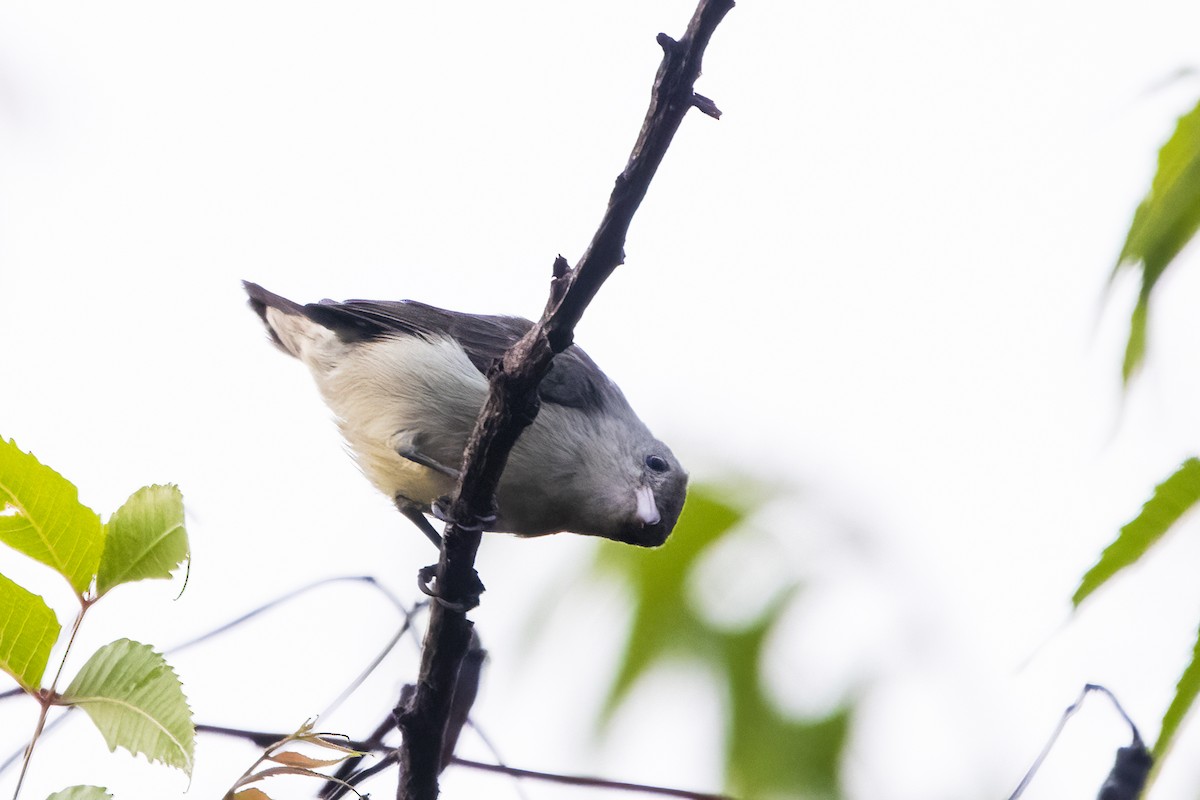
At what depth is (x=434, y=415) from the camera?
13.4ft

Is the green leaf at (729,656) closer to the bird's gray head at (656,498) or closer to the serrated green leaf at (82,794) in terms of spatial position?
the bird's gray head at (656,498)

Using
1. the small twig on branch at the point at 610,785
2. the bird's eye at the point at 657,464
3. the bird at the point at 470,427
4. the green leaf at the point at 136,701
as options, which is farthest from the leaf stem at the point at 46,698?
the bird's eye at the point at 657,464

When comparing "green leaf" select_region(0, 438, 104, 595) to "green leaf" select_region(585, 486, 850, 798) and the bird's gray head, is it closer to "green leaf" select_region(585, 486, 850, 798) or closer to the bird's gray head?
"green leaf" select_region(585, 486, 850, 798)

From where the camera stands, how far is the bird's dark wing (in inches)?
171

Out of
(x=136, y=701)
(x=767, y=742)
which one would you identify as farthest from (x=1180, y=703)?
(x=136, y=701)

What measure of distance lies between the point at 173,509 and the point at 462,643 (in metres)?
1.30

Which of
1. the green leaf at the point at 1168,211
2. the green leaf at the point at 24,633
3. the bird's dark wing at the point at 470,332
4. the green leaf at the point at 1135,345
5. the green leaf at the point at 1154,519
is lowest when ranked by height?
the bird's dark wing at the point at 470,332

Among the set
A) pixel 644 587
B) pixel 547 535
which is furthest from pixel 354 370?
pixel 644 587

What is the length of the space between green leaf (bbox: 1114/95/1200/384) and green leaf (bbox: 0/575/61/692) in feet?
5.05

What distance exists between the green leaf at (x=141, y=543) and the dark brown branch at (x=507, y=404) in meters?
1.01

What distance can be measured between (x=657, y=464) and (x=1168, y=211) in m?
2.82

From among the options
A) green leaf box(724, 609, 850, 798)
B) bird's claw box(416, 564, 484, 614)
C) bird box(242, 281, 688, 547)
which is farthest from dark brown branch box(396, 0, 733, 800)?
bird box(242, 281, 688, 547)

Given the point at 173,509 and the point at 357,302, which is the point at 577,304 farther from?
the point at 357,302

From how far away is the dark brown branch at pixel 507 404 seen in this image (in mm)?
1906
